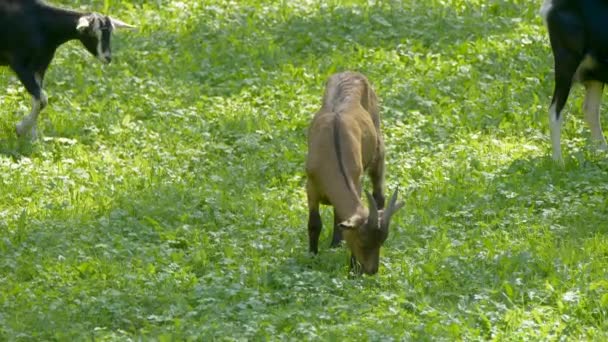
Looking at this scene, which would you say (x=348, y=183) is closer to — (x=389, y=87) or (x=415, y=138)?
(x=415, y=138)

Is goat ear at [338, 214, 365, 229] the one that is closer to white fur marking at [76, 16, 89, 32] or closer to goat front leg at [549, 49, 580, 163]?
goat front leg at [549, 49, 580, 163]

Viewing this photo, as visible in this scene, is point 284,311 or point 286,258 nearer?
point 284,311

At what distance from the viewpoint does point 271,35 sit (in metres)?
15.6

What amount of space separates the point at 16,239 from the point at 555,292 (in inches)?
168

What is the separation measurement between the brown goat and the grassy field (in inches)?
11.6

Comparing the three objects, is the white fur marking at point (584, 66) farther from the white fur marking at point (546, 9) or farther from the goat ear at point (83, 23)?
the goat ear at point (83, 23)

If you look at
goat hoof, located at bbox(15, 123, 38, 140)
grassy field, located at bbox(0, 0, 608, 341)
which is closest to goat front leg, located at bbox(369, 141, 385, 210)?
grassy field, located at bbox(0, 0, 608, 341)

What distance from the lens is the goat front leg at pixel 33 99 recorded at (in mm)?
12680

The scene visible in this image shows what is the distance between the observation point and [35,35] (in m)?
13.1

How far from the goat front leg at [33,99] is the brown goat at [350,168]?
345 cm

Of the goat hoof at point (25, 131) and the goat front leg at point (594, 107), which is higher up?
the goat front leg at point (594, 107)

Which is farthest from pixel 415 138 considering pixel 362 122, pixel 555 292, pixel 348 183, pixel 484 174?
pixel 555 292

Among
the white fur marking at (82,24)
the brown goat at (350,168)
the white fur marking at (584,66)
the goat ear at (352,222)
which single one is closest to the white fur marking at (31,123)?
the white fur marking at (82,24)

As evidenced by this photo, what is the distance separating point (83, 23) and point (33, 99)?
39.3 inches
